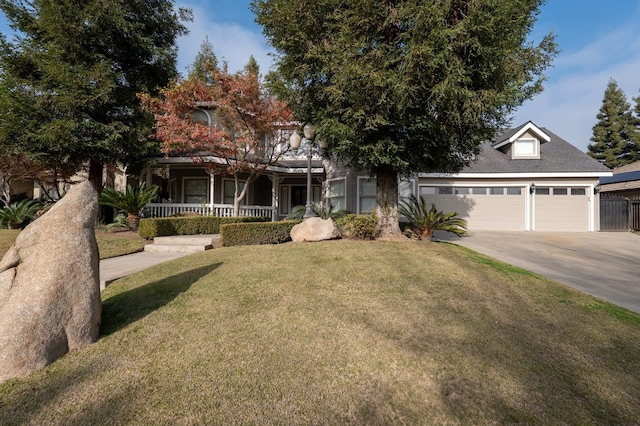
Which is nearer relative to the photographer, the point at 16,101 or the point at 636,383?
the point at 636,383

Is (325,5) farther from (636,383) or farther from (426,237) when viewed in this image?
(636,383)

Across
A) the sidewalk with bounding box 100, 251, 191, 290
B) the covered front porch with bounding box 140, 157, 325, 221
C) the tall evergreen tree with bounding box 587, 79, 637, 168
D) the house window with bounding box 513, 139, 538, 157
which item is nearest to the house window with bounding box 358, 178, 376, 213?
the covered front porch with bounding box 140, 157, 325, 221

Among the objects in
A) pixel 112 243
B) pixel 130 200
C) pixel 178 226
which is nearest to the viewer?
pixel 112 243

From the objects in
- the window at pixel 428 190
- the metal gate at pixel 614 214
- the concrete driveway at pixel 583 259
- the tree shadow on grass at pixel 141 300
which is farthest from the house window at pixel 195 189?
the metal gate at pixel 614 214

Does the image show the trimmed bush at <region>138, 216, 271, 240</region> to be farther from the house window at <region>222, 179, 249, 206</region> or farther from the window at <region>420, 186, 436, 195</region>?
the window at <region>420, 186, 436, 195</region>

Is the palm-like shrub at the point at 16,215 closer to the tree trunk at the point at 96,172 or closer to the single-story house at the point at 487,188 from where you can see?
the tree trunk at the point at 96,172

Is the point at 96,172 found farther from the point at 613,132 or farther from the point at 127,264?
the point at 613,132

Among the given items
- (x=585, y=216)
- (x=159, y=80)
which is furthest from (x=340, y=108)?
(x=585, y=216)

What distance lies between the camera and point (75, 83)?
10.6 meters

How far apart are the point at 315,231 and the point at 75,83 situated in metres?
10.2

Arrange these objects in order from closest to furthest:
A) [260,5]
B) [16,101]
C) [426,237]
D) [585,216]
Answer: [260,5] → [426,237] → [16,101] → [585,216]

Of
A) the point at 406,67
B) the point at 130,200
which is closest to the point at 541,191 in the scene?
the point at 406,67

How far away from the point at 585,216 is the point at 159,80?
815 inches

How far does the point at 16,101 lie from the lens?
10383 mm
